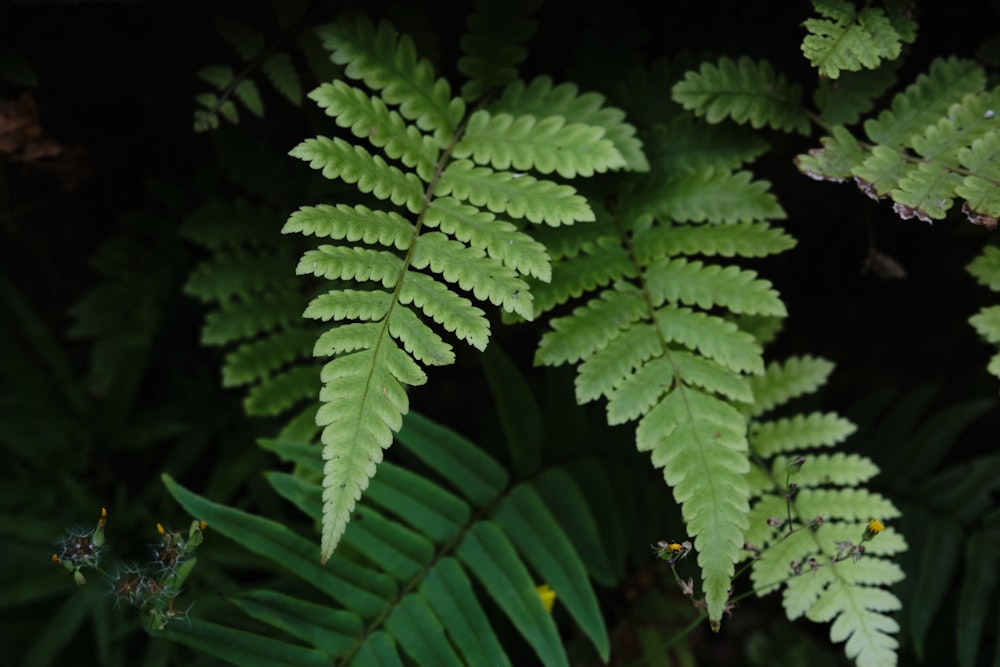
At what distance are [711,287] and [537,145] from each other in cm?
50

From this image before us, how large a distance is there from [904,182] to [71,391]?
2437mm

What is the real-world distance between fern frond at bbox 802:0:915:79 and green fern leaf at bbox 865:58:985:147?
0.57 ft

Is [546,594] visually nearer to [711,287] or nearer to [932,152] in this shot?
[711,287]

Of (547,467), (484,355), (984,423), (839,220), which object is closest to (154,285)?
(484,355)

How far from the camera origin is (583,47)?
224 cm

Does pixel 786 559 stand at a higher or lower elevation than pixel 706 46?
lower

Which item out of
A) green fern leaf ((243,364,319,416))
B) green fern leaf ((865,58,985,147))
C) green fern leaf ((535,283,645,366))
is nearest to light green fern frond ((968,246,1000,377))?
green fern leaf ((865,58,985,147))

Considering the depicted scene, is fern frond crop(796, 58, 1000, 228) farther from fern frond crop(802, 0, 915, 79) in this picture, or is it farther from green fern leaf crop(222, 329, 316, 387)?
green fern leaf crop(222, 329, 316, 387)

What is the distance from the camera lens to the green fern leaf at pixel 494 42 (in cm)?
206

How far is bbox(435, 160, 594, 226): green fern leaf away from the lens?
1.79 metres

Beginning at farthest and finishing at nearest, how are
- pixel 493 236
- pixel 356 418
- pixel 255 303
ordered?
pixel 255 303 → pixel 493 236 → pixel 356 418

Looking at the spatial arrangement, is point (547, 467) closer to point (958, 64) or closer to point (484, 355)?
point (484, 355)

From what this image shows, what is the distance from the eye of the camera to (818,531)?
1.92 meters

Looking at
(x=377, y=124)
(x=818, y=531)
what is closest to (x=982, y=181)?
(x=818, y=531)
